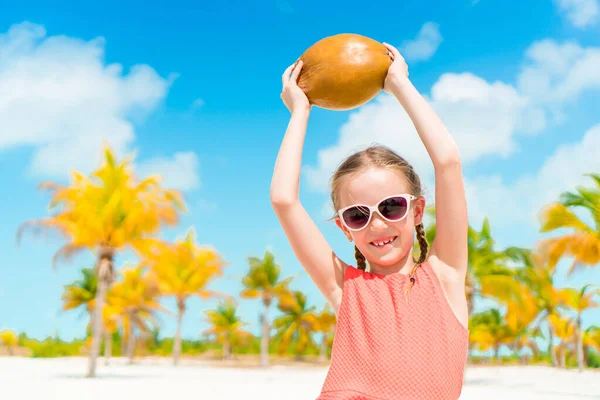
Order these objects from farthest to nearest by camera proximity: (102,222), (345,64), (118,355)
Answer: (118,355) < (102,222) < (345,64)

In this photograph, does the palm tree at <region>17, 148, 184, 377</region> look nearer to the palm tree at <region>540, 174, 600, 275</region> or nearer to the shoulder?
the palm tree at <region>540, 174, 600, 275</region>

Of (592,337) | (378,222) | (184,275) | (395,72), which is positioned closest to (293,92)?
(395,72)

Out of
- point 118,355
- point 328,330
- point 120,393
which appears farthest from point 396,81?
point 118,355

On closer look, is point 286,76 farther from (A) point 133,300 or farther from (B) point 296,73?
(A) point 133,300

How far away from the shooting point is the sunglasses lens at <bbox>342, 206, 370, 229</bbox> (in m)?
2.06

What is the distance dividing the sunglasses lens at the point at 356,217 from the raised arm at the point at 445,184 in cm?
25

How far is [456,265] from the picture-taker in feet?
7.00

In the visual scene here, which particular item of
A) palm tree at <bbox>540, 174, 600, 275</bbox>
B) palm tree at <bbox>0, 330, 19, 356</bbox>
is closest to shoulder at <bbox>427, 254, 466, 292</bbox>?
palm tree at <bbox>540, 174, 600, 275</bbox>

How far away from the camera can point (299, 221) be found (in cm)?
213

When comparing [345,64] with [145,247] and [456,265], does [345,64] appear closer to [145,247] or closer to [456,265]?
[456,265]

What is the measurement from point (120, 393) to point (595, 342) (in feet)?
117

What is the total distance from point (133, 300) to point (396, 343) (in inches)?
1681

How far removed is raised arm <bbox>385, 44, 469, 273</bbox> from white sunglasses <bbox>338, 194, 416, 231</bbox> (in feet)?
0.39

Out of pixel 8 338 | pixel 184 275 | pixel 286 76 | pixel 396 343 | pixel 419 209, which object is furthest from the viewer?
pixel 8 338
